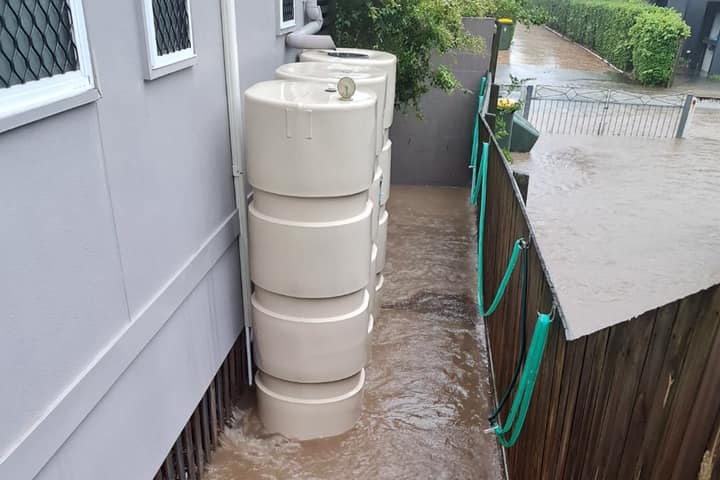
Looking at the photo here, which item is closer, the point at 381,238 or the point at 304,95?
the point at 304,95

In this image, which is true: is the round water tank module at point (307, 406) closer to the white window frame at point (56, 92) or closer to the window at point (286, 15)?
the white window frame at point (56, 92)

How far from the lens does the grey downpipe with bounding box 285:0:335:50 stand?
5.14 meters

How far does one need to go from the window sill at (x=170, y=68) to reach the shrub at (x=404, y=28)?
3933 mm

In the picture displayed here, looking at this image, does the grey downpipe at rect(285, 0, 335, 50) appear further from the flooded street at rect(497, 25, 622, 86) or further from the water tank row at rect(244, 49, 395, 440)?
the flooded street at rect(497, 25, 622, 86)

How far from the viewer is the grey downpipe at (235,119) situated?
11.3 ft

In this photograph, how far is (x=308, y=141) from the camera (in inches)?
122

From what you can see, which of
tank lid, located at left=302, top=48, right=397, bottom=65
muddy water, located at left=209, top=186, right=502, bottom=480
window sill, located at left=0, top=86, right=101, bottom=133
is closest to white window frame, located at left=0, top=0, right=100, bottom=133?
window sill, located at left=0, top=86, right=101, bottom=133

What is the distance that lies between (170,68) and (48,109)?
927 mm

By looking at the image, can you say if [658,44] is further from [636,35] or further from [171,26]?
[171,26]

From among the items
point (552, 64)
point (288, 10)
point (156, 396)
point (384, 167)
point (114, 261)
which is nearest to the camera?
point (114, 261)

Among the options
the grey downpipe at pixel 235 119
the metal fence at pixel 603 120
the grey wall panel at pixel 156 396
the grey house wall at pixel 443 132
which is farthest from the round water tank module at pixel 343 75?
the metal fence at pixel 603 120

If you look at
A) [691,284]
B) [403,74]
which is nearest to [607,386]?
[691,284]

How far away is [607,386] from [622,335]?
0.71 ft

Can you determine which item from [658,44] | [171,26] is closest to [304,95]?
[171,26]
